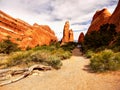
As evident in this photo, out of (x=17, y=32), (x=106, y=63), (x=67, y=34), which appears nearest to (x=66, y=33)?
(x=67, y=34)

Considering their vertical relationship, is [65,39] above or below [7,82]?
above

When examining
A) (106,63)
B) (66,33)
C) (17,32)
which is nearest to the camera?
(106,63)

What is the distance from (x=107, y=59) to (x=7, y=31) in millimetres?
46713

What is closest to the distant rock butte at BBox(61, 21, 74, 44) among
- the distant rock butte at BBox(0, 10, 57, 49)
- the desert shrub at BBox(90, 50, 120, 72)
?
the distant rock butte at BBox(0, 10, 57, 49)

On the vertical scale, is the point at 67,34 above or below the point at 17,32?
above

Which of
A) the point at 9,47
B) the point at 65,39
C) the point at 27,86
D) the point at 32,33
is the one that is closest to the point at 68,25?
the point at 65,39

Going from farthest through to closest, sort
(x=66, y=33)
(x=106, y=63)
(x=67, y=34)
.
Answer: (x=67, y=34) → (x=66, y=33) → (x=106, y=63)

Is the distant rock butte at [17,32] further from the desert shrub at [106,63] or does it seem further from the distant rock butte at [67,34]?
the desert shrub at [106,63]

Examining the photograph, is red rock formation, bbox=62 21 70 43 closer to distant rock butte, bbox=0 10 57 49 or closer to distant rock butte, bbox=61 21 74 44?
distant rock butte, bbox=61 21 74 44

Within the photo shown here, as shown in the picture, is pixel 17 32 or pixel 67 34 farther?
pixel 67 34

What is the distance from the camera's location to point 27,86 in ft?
26.0

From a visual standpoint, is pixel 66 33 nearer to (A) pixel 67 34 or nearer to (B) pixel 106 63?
(A) pixel 67 34

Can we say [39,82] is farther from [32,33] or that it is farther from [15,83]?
[32,33]

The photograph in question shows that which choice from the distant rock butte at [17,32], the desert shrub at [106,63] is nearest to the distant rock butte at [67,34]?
the distant rock butte at [17,32]
